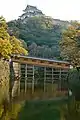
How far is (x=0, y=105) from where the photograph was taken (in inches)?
597

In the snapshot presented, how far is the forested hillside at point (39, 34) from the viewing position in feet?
176

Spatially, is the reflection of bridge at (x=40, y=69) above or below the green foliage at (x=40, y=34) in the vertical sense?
below

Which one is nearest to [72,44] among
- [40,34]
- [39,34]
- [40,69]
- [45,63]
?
[45,63]

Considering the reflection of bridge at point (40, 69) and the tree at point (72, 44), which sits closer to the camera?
the tree at point (72, 44)

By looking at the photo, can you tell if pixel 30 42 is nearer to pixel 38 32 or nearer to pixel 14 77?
pixel 38 32

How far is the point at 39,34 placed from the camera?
61750 mm

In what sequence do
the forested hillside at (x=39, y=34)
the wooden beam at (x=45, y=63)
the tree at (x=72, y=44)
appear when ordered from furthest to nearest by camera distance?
the forested hillside at (x=39, y=34) < the wooden beam at (x=45, y=63) < the tree at (x=72, y=44)

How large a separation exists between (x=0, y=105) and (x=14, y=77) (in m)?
24.5

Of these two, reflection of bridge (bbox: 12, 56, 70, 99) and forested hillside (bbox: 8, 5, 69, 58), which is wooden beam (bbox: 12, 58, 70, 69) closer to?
reflection of bridge (bbox: 12, 56, 70, 99)

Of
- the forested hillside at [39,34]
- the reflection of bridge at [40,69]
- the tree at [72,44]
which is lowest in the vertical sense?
the reflection of bridge at [40,69]

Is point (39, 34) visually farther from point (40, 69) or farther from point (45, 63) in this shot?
point (45, 63)

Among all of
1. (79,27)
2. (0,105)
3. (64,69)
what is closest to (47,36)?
(64,69)

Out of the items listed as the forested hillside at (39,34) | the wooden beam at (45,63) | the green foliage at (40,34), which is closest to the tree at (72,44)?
the wooden beam at (45,63)

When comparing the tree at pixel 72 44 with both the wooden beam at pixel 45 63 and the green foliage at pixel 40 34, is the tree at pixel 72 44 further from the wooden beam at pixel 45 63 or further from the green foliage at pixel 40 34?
the green foliage at pixel 40 34
